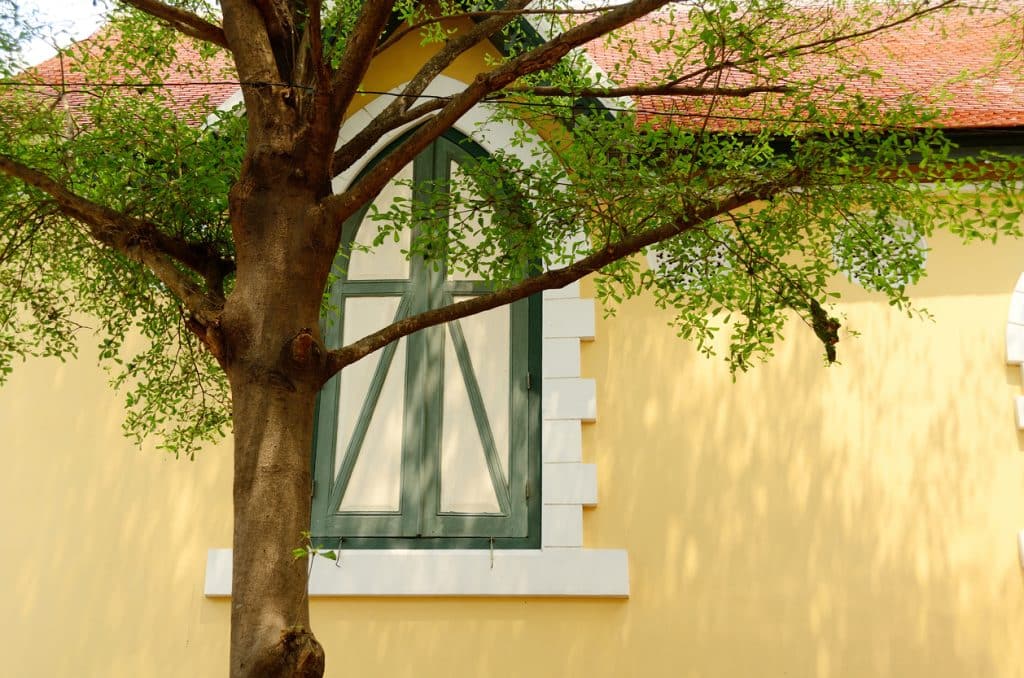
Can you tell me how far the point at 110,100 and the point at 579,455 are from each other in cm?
330

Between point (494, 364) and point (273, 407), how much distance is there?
274 centimetres

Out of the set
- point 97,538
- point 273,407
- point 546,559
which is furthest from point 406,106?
point 97,538

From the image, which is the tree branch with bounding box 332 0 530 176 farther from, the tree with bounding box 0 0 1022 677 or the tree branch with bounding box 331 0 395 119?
the tree branch with bounding box 331 0 395 119

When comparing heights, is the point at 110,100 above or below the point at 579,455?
above

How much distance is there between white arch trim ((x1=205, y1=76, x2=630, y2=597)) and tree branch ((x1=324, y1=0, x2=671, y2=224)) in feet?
7.81

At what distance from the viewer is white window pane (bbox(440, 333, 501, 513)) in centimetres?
606

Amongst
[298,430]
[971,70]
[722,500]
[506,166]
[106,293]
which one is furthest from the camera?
[971,70]

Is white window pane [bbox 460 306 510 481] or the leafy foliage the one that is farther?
white window pane [bbox 460 306 510 481]

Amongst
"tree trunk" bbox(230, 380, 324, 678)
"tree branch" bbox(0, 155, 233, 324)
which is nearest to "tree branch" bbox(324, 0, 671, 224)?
"tree branch" bbox(0, 155, 233, 324)

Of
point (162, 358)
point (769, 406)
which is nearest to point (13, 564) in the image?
point (162, 358)

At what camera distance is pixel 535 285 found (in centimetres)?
405

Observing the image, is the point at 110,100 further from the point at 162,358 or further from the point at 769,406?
the point at 769,406

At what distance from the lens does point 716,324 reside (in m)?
6.19

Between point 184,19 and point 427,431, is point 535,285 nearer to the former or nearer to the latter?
point 184,19
